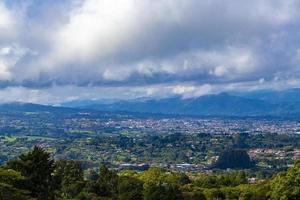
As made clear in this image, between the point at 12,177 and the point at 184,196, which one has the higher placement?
the point at 12,177

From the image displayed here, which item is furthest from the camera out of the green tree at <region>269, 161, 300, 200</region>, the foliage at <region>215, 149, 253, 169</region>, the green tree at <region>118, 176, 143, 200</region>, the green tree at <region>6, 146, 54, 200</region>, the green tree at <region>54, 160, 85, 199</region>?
the foliage at <region>215, 149, 253, 169</region>

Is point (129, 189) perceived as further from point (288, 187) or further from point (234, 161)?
point (234, 161)

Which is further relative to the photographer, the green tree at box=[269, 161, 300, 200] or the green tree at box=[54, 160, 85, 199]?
the green tree at box=[54, 160, 85, 199]

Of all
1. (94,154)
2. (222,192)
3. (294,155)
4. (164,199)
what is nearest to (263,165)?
(294,155)

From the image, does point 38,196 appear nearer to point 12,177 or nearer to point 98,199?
point 12,177

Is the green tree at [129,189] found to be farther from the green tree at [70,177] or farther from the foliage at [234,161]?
the foliage at [234,161]

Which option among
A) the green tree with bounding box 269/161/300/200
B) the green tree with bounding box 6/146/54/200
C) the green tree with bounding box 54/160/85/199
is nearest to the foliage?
the green tree with bounding box 54/160/85/199

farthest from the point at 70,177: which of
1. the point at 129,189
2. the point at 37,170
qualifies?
the point at 37,170

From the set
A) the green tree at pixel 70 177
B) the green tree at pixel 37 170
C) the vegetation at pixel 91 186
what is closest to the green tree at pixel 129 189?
the vegetation at pixel 91 186

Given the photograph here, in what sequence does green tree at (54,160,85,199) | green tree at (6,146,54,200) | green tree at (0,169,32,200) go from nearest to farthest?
1. green tree at (0,169,32,200)
2. green tree at (6,146,54,200)
3. green tree at (54,160,85,199)

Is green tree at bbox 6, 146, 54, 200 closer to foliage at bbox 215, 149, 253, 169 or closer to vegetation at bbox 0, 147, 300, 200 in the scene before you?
vegetation at bbox 0, 147, 300, 200

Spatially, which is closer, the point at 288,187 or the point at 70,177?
the point at 288,187
